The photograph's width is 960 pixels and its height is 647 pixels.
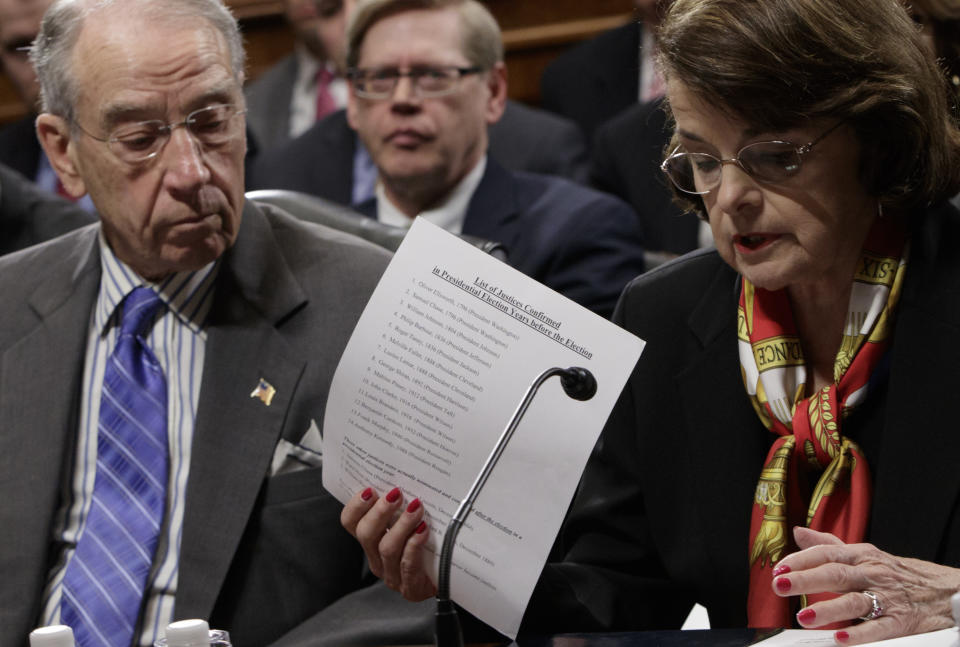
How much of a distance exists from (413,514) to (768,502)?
513 millimetres

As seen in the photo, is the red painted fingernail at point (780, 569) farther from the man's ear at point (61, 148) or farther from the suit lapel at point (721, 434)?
the man's ear at point (61, 148)

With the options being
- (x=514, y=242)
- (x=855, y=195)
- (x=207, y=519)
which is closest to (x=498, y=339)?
(x=855, y=195)

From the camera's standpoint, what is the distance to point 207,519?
1961mm

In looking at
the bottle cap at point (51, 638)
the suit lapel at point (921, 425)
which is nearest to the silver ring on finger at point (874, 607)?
the suit lapel at point (921, 425)

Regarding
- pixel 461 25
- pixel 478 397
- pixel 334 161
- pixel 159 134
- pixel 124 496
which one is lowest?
pixel 124 496

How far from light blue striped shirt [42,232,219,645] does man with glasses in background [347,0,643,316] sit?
1303 millimetres

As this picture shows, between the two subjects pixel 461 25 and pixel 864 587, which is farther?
pixel 461 25

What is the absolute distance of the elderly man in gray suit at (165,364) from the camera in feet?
6.44

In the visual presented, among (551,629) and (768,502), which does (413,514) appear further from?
(768,502)

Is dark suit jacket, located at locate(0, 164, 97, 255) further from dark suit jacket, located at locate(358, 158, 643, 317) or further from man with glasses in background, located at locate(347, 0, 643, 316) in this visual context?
dark suit jacket, located at locate(358, 158, 643, 317)

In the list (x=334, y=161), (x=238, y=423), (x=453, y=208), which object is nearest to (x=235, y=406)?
(x=238, y=423)

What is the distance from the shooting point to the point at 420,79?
3.53 meters

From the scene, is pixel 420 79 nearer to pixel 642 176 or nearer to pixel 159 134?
pixel 642 176

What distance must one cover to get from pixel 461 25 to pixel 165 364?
1.79 m
